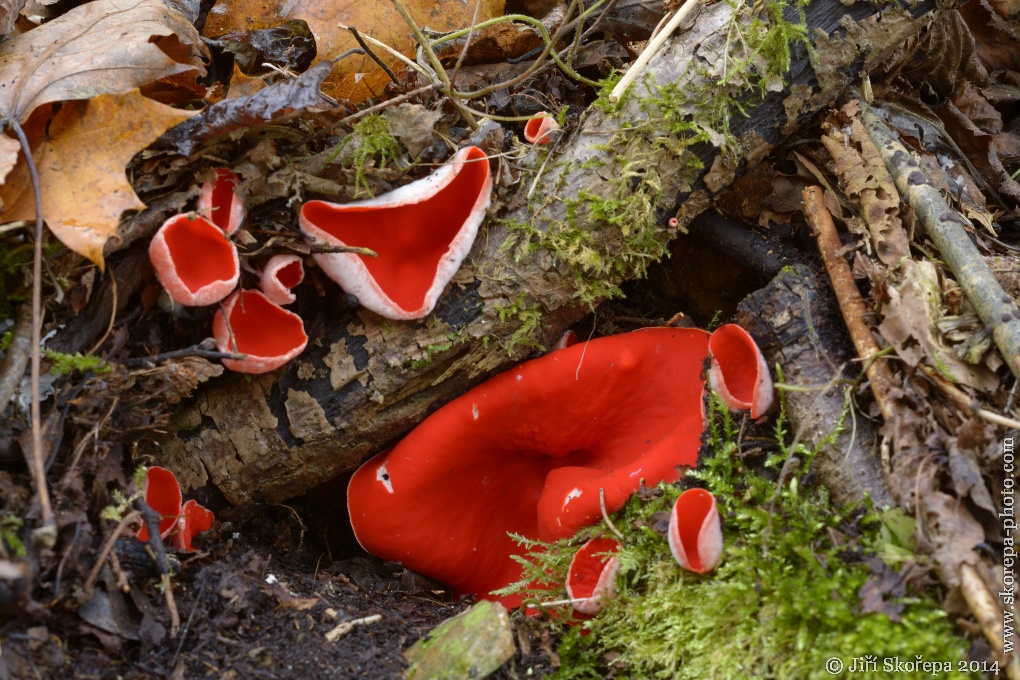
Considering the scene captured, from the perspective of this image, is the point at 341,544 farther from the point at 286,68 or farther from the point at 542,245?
the point at 286,68

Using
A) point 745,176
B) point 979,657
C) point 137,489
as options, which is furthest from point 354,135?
point 979,657

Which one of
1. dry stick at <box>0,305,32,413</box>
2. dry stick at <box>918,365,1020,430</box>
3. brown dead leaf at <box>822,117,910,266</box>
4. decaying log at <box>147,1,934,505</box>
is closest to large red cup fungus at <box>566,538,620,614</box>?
decaying log at <box>147,1,934,505</box>

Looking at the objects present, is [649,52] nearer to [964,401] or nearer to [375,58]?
[375,58]

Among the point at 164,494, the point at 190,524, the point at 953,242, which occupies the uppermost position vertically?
the point at 953,242

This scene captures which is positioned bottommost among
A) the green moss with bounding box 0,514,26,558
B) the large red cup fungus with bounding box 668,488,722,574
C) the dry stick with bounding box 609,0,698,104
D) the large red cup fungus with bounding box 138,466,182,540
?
the large red cup fungus with bounding box 138,466,182,540

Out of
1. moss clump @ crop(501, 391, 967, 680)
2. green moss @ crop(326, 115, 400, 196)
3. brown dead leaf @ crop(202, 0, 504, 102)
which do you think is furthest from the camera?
brown dead leaf @ crop(202, 0, 504, 102)

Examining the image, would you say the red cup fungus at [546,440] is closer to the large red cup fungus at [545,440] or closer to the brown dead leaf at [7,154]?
the large red cup fungus at [545,440]

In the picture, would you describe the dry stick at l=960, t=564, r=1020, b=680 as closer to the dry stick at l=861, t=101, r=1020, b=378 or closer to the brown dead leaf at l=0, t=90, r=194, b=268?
the dry stick at l=861, t=101, r=1020, b=378

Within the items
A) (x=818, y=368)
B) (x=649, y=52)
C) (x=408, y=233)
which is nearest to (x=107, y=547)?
(x=408, y=233)
